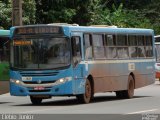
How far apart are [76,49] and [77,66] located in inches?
21.3

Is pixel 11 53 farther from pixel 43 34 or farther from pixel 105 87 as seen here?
pixel 105 87

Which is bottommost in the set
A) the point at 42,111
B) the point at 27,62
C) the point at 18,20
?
the point at 42,111

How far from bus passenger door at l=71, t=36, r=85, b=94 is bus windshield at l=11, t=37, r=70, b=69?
264mm

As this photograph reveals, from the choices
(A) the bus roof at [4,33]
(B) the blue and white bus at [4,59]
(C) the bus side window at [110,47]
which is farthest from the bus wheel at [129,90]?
(A) the bus roof at [4,33]

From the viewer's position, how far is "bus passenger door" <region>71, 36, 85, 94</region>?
2271cm

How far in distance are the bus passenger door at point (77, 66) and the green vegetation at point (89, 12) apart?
15.5 meters

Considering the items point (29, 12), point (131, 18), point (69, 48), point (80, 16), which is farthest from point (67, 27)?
point (131, 18)

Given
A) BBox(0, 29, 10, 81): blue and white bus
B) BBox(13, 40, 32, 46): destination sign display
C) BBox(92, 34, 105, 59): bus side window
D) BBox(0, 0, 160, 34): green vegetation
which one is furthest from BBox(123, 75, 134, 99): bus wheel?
BBox(0, 0, 160, 34): green vegetation

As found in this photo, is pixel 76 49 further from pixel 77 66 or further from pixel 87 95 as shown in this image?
pixel 87 95

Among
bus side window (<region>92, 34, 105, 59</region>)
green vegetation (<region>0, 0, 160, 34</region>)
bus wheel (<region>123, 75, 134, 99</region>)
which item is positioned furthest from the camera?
green vegetation (<region>0, 0, 160, 34</region>)

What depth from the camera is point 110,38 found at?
25781mm

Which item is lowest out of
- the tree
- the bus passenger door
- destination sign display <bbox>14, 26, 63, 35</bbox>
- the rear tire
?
the rear tire

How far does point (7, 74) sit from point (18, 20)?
6232mm

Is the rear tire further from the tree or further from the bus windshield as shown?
the tree
